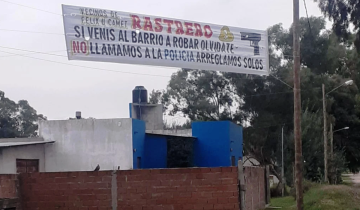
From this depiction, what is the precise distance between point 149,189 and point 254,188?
575cm

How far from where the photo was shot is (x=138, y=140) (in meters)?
27.3

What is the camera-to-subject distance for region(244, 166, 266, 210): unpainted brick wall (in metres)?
16.1

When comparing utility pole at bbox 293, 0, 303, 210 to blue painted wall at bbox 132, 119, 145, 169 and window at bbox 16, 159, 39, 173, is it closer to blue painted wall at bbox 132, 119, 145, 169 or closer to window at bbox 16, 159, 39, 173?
blue painted wall at bbox 132, 119, 145, 169

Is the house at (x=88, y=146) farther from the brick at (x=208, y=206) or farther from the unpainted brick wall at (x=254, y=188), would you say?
the brick at (x=208, y=206)

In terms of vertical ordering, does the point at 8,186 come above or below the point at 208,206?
above

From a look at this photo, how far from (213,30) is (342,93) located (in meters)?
42.2

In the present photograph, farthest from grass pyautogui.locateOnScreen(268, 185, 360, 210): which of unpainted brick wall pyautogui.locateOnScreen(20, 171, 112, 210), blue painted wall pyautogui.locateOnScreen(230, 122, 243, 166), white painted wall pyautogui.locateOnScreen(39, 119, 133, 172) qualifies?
unpainted brick wall pyautogui.locateOnScreen(20, 171, 112, 210)

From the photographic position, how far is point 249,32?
1557 cm

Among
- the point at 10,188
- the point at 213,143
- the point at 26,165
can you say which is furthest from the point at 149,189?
the point at 213,143

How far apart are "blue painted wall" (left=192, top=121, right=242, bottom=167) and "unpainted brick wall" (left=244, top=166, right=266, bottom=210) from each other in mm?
7536

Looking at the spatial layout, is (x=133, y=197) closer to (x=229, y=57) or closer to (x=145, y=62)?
(x=145, y=62)

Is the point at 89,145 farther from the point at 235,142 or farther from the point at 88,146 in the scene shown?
the point at 235,142

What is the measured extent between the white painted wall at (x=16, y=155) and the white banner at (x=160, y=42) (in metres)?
11.4

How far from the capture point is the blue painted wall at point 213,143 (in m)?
29.6
